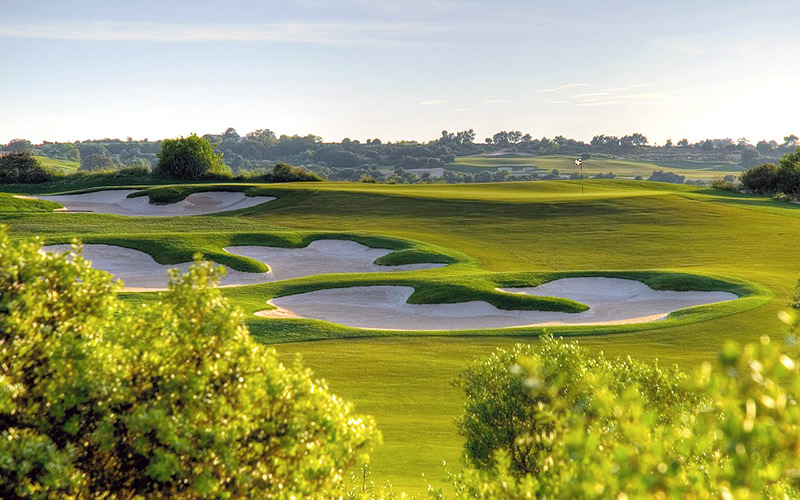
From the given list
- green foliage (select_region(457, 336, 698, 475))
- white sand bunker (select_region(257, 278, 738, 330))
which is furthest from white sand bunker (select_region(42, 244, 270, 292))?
green foliage (select_region(457, 336, 698, 475))

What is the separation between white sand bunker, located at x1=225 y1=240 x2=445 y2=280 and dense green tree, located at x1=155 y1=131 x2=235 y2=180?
45.1 meters

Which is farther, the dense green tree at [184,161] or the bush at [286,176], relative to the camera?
the bush at [286,176]

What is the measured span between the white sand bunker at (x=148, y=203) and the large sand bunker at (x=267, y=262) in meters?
20.5

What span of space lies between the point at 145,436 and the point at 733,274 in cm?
3639

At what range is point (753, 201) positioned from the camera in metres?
71.6

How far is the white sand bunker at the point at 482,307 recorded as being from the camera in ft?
100

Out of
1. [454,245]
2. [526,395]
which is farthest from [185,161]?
[526,395]

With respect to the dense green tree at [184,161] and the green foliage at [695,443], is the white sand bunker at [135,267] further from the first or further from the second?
the dense green tree at [184,161]

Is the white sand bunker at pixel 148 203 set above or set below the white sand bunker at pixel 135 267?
Answer: above

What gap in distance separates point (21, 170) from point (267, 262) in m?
54.4

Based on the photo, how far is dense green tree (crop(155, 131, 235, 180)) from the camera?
8744cm

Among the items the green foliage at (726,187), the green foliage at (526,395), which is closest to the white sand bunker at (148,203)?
the green foliage at (726,187)

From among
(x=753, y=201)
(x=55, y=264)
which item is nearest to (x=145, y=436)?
(x=55, y=264)

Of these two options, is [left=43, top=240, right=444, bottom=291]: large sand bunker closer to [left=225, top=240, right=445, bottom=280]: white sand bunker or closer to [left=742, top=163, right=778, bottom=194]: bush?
[left=225, top=240, right=445, bottom=280]: white sand bunker
